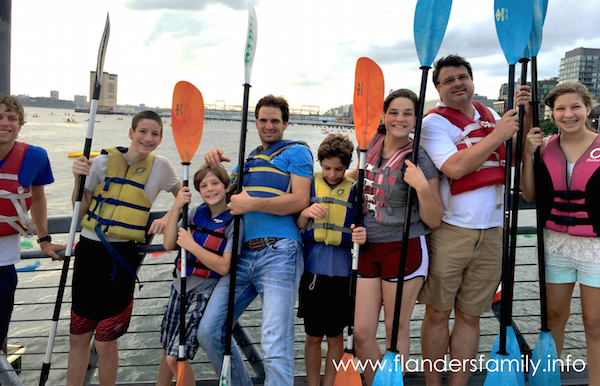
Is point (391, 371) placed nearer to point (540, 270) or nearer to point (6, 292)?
point (540, 270)

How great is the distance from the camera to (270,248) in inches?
78.0

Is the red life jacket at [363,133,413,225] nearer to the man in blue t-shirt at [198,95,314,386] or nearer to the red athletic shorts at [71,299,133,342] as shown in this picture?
the man in blue t-shirt at [198,95,314,386]

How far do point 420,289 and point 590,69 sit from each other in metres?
101

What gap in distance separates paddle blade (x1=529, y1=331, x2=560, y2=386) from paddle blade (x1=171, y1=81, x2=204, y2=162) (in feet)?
7.61

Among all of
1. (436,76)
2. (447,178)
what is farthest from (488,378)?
(436,76)

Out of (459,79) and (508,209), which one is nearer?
(508,209)

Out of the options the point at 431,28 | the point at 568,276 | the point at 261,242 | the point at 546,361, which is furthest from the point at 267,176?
the point at 546,361

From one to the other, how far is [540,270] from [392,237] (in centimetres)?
85

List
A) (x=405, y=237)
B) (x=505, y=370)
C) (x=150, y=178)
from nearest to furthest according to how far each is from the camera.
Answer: (x=405, y=237) → (x=505, y=370) → (x=150, y=178)

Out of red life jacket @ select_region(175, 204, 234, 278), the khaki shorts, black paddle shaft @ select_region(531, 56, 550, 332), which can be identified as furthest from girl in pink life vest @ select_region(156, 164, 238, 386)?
black paddle shaft @ select_region(531, 56, 550, 332)

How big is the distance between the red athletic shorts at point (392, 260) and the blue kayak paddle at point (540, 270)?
64 cm

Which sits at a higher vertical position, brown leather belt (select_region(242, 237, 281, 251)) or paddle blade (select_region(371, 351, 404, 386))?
brown leather belt (select_region(242, 237, 281, 251))

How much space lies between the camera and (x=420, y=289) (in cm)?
204

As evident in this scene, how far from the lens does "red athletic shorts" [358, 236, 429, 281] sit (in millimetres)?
1966
